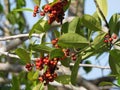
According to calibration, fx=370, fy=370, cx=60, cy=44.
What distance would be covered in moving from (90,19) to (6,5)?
2.18 m

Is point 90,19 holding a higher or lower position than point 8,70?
higher

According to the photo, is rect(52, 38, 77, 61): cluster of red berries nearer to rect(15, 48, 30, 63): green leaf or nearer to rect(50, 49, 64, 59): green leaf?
rect(50, 49, 64, 59): green leaf

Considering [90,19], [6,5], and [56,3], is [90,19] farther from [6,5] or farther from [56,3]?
[6,5]

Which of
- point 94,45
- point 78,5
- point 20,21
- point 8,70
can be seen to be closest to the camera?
point 94,45

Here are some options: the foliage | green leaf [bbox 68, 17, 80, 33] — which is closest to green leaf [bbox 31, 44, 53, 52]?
the foliage

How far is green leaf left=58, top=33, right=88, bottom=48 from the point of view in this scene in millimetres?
1061

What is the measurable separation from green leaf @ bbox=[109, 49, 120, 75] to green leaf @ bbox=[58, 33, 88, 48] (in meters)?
0.10

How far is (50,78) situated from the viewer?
1.19 metres

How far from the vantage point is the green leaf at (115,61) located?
1148mm

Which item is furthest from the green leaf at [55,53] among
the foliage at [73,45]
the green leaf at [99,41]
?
the green leaf at [99,41]

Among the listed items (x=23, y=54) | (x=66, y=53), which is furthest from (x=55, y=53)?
(x=23, y=54)

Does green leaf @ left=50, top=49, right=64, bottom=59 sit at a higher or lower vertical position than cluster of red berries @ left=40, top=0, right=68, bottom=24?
lower

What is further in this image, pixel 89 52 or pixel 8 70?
pixel 8 70

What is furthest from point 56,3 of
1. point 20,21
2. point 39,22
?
point 20,21
